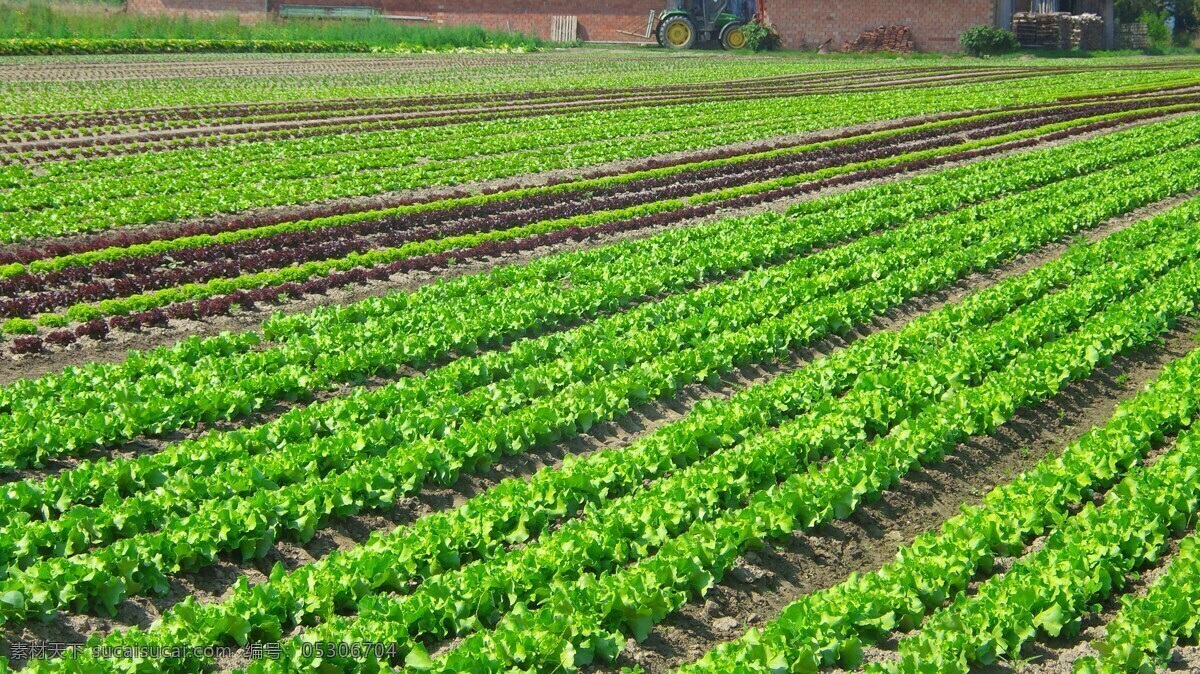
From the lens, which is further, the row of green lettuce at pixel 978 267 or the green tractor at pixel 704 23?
the green tractor at pixel 704 23

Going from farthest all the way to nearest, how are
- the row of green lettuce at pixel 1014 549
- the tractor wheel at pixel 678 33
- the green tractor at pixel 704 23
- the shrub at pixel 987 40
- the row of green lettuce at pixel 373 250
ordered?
the tractor wheel at pixel 678 33
the green tractor at pixel 704 23
the shrub at pixel 987 40
the row of green lettuce at pixel 373 250
the row of green lettuce at pixel 1014 549

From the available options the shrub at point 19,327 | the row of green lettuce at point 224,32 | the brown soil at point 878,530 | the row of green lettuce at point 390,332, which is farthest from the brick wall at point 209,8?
the brown soil at point 878,530

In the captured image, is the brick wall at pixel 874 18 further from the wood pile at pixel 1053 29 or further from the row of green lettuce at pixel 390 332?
the row of green lettuce at pixel 390 332

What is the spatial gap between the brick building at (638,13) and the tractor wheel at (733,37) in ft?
10.2

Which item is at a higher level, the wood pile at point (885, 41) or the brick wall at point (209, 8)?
the brick wall at point (209, 8)

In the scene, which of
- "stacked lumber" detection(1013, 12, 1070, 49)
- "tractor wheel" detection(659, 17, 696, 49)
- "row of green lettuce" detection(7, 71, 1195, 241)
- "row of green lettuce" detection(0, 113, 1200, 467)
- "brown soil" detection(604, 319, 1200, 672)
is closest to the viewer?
"brown soil" detection(604, 319, 1200, 672)

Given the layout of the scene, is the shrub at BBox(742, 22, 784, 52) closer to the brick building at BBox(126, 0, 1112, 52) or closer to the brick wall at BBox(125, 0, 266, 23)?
the brick building at BBox(126, 0, 1112, 52)

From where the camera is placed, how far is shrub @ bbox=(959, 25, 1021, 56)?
58.1m

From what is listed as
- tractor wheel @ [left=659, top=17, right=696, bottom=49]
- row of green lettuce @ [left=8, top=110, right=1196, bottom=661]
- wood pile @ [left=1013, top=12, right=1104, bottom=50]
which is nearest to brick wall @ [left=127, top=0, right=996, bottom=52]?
wood pile @ [left=1013, top=12, right=1104, bottom=50]

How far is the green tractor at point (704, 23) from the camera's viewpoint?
60.2 metres

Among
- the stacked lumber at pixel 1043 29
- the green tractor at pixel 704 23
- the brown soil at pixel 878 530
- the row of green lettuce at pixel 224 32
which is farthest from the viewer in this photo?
the green tractor at pixel 704 23

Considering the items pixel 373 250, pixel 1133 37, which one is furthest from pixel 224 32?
pixel 1133 37

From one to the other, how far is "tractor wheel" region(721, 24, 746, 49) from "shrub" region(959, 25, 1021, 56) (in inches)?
415

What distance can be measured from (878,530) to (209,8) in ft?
216
